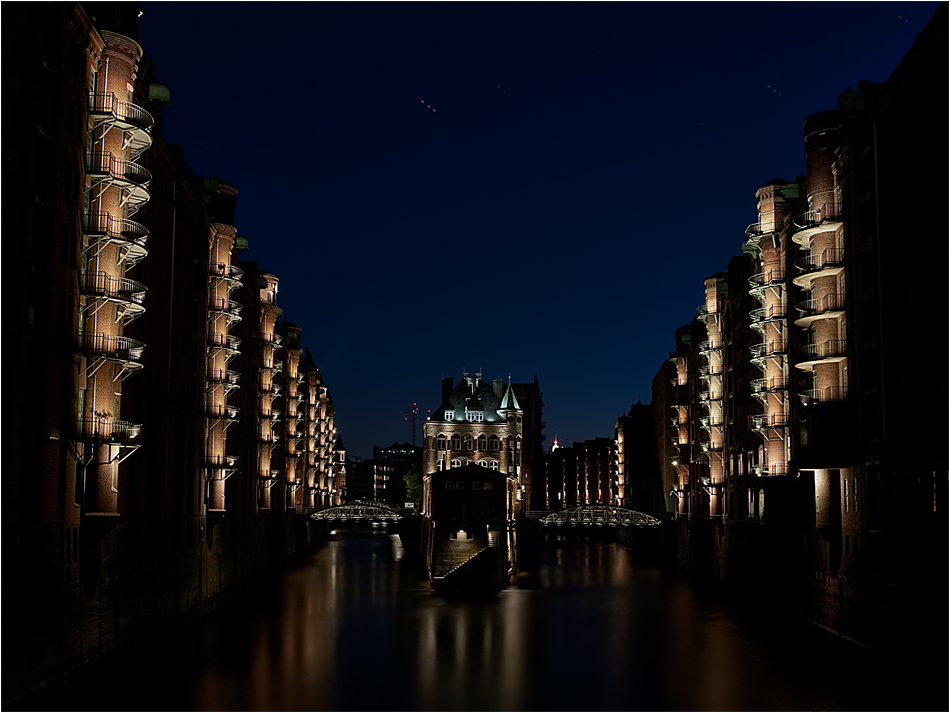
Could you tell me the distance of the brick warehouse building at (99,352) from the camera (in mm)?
30281

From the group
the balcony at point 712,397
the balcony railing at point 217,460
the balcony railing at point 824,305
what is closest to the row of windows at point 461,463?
the balcony at point 712,397

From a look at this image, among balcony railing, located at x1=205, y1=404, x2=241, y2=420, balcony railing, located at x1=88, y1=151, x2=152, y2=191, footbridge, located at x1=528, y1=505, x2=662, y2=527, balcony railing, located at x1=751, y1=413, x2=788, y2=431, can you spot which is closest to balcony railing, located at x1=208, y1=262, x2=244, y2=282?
balcony railing, located at x1=205, y1=404, x2=241, y2=420

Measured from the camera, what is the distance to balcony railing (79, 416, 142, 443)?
35594 millimetres

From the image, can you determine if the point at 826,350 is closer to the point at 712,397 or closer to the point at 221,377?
the point at 712,397

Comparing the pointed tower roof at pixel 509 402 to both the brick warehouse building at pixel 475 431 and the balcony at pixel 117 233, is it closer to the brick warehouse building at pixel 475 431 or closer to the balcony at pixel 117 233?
the brick warehouse building at pixel 475 431

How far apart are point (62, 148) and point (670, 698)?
2879 cm

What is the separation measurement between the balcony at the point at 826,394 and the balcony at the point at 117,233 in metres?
Answer: 30.8

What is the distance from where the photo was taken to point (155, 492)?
47.7 metres

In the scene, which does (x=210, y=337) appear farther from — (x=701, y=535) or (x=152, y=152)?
(x=701, y=535)

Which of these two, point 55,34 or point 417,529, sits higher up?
point 55,34

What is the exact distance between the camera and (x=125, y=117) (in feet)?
120

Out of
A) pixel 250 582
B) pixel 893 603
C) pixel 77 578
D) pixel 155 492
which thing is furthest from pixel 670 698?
pixel 250 582

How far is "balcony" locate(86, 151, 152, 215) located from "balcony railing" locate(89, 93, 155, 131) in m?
1.46

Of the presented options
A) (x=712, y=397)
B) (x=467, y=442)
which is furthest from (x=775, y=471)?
(x=467, y=442)
